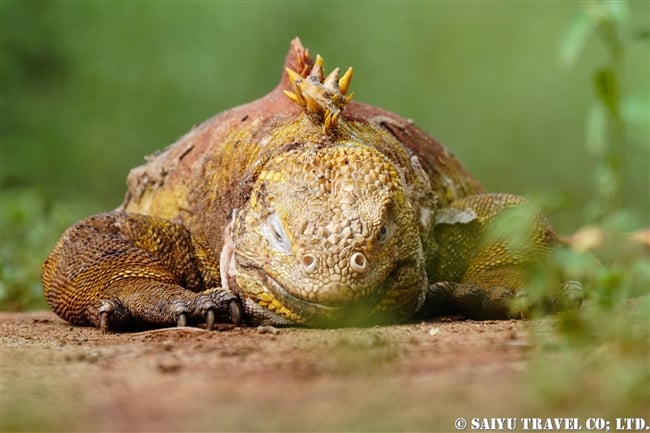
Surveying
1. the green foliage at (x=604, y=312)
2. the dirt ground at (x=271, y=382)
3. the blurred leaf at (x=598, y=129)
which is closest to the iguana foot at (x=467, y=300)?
the dirt ground at (x=271, y=382)

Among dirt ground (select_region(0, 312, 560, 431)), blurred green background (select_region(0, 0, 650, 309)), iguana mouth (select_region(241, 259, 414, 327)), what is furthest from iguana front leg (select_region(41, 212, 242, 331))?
blurred green background (select_region(0, 0, 650, 309))

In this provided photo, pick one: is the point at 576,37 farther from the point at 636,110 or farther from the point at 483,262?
the point at 483,262

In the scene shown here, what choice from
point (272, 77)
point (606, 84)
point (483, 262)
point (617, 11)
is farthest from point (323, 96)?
point (272, 77)

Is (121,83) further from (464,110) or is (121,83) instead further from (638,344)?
(638,344)

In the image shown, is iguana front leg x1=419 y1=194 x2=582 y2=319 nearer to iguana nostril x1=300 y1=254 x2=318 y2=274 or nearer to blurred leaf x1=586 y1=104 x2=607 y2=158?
iguana nostril x1=300 y1=254 x2=318 y2=274

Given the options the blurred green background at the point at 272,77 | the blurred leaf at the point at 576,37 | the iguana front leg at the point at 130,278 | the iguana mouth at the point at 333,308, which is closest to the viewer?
the blurred leaf at the point at 576,37

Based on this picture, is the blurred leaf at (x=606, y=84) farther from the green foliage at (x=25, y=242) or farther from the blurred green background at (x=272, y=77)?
the blurred green background at (x=272, y=77)

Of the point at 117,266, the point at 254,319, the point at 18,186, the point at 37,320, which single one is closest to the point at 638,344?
the point at 254,319
